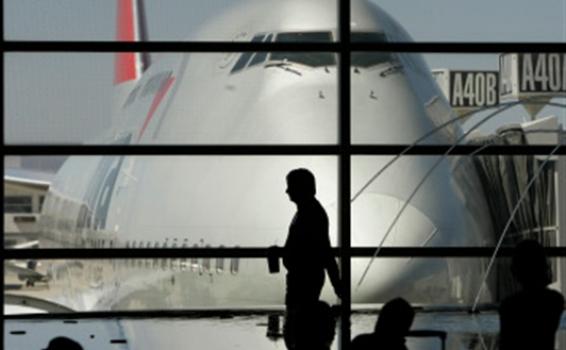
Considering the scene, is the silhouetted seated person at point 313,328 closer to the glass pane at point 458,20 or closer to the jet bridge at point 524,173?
the jet bridge at point 524,173

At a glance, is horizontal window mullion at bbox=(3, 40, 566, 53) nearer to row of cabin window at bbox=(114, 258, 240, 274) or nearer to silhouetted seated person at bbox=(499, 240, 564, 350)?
silhouetted seated person at bbox=(499, 240, 564, 350)

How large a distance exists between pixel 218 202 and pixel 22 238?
33201 mm

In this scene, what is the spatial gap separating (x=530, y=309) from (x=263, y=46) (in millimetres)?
4238

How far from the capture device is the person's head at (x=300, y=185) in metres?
9.27

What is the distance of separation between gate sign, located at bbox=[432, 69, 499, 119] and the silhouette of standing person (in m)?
11.6

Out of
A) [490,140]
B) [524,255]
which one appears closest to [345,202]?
[524,255]

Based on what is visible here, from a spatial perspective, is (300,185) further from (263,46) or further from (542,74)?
(542,74)

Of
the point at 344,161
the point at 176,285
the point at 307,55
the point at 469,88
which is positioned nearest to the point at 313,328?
the point at 344,161

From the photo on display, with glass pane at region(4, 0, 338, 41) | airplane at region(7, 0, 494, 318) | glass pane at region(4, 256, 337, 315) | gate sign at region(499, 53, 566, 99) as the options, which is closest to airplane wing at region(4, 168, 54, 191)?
glass pane at region(4, 256, 337, 315)

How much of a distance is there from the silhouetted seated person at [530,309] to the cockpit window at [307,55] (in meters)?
10.5

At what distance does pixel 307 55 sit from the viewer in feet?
58.8

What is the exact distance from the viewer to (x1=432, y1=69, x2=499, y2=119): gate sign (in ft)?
75.2

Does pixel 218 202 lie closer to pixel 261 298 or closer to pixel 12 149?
pixel 261 298

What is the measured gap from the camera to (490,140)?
20.0m
